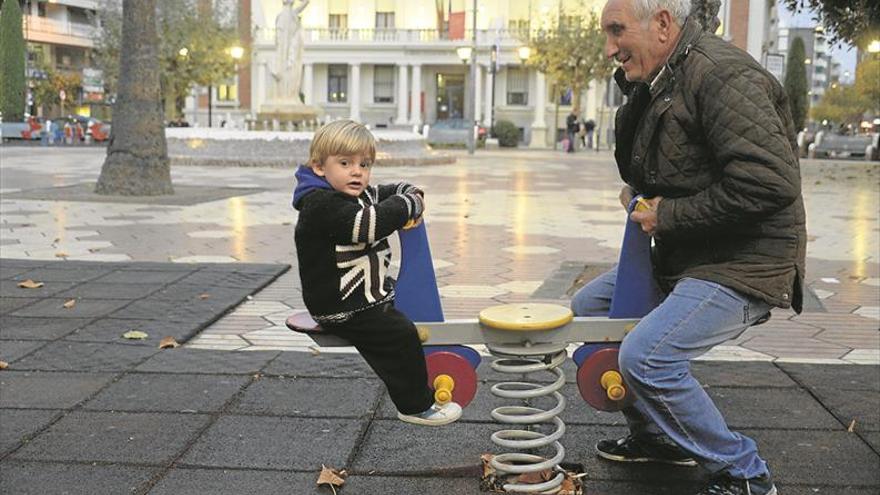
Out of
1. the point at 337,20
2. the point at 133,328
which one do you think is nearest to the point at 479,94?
the point at 337,20

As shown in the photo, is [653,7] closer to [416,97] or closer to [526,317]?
[526,317]

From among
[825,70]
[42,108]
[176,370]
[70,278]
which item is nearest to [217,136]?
[70,278]

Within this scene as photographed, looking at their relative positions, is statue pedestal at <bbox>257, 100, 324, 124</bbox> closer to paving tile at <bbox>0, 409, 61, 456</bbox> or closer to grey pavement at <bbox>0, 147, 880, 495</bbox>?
grey pavement at <bbox>0, 147, 880, 495</bbox>

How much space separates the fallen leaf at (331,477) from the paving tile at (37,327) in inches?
106

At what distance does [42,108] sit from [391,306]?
6428 cm

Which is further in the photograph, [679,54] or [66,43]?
[66,43]

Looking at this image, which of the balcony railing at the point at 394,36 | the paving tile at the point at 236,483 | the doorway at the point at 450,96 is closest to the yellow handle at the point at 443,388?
the paving tile at the point at 236,483

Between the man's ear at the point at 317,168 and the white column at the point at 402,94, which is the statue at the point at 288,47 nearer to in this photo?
the man's ear at the point at 317,168

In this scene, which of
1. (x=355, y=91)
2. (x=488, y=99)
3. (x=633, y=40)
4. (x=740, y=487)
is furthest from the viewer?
(x=355, y=91)

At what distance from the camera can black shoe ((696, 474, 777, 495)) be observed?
3.04 metres

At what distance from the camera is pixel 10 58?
103 ft

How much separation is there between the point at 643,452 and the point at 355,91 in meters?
59.1

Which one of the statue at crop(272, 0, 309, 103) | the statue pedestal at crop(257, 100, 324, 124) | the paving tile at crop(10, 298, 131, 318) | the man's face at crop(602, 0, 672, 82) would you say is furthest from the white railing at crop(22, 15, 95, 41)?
the man's face at crop(602, 0, 672, 82)

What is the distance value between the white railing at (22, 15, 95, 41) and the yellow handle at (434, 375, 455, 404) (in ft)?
214
